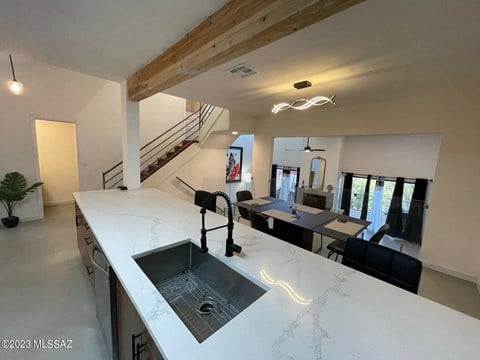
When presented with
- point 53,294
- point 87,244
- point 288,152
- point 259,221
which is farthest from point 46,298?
point 288,152

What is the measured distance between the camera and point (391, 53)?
1.88m

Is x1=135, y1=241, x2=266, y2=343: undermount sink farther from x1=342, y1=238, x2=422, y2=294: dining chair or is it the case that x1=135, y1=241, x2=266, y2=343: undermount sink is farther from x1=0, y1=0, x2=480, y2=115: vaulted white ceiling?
x1=0, y1=0, x2=480, y2=115: vaulted white ceiling

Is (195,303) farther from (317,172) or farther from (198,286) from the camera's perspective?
(317,172)

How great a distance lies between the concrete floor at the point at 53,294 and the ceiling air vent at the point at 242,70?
2911 millimetres

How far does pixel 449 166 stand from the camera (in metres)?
2.90

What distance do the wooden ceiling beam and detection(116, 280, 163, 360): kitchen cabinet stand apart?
1.69m

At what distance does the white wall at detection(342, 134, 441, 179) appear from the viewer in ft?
14.8

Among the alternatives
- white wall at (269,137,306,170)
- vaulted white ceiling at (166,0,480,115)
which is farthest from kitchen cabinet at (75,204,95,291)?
white wall at (269,137,306,170)

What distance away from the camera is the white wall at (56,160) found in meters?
5.32

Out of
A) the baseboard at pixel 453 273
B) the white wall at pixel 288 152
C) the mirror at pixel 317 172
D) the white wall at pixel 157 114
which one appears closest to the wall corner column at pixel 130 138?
the white wall at pixel 157 114

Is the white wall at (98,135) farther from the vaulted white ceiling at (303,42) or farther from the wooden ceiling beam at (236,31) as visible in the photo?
the wooden ceiling beam at (236,31)

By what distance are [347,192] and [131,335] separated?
5337 mm

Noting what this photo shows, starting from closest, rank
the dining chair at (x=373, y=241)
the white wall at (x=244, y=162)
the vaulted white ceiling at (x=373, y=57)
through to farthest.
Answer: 1. the vaulted white ceiling at (x=373, y=57)
2. the dining chair at (x=373, y=241)
3. the white wall at (x=244, y=162)

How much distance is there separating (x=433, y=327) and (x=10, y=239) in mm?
5279
